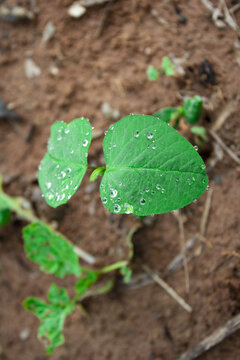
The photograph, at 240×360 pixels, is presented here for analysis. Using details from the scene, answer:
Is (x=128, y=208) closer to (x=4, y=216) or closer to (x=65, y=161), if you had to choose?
(x=65, y=161)

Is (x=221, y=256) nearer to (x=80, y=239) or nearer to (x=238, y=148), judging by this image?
(x=238, y=148)

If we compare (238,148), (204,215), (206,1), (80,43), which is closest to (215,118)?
(238,148)

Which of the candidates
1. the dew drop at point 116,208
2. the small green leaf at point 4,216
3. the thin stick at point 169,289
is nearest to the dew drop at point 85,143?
the dew drop at point 116,208

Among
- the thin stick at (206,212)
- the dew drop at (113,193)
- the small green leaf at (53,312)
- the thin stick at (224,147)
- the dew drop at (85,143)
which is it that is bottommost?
the small green leaf at (53,312)

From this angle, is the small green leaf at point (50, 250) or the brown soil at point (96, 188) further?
the small green leaf at point (50, 250)

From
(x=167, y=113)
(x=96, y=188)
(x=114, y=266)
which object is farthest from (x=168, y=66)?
(x=114, y=266)

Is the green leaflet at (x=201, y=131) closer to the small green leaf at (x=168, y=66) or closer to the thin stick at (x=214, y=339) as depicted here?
the small green leaf at (x=168, y=66)

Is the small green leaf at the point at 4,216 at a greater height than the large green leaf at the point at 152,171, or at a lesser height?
lesser

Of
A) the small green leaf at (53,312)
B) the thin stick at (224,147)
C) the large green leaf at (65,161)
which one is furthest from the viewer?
the small green leaf at (53,312)
